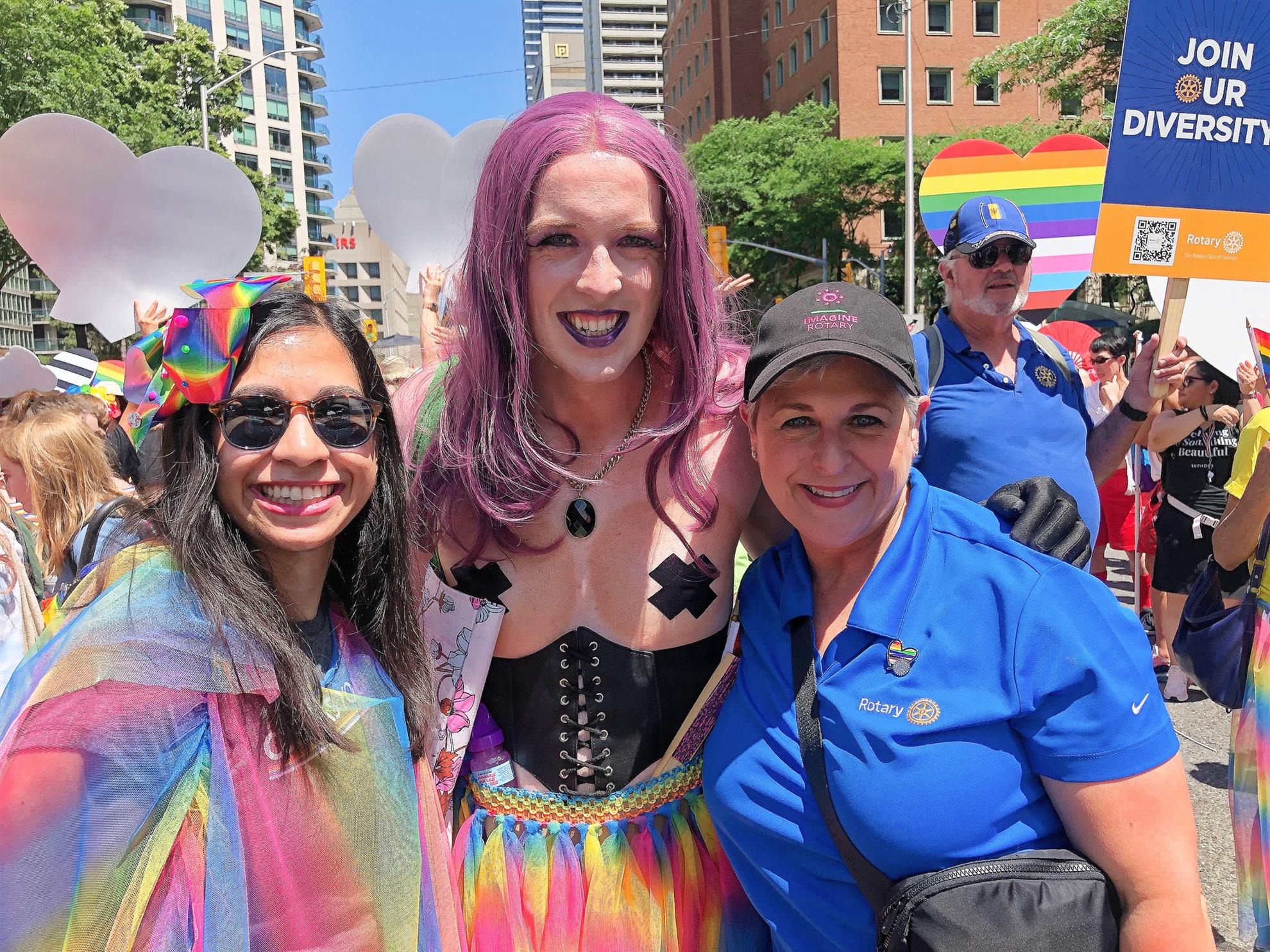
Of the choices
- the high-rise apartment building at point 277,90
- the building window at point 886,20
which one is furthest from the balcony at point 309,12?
the building window at point 886,20

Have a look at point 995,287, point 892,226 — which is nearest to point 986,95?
point 892,226

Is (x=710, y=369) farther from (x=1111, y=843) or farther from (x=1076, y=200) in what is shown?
(x=1076, y=200)

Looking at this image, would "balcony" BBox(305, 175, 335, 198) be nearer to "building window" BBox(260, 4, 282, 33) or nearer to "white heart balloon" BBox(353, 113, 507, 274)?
"building window" BBox(260, 4, 282, 33)

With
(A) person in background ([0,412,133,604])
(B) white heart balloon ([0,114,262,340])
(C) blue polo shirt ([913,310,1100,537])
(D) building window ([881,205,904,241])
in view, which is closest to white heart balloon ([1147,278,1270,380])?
(C) blue polo shirt ([913,310,1100,537])

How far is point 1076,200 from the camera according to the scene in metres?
5.13

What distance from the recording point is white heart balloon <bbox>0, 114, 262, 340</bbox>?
12.1 feet

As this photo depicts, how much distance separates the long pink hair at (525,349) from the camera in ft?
6.09

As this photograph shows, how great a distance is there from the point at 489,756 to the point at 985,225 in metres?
2.71

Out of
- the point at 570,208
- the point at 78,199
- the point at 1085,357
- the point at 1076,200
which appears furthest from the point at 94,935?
the point at 1085,357

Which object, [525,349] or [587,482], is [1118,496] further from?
[525,349]

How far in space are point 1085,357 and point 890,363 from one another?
22.8ft

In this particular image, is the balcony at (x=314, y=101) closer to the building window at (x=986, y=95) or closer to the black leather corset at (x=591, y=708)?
the building window at (x=986, y=95)

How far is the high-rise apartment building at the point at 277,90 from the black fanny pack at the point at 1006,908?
70653mm

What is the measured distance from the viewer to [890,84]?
39.2 m
